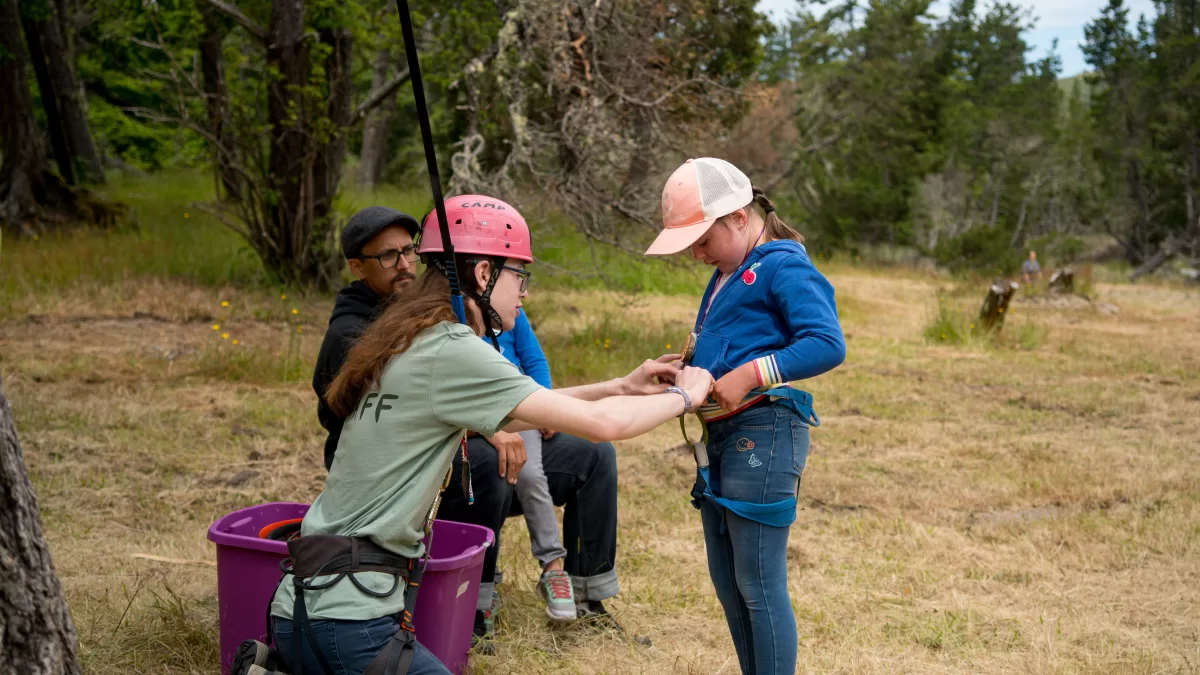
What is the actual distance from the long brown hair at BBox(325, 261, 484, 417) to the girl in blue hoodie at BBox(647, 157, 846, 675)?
0.60 m

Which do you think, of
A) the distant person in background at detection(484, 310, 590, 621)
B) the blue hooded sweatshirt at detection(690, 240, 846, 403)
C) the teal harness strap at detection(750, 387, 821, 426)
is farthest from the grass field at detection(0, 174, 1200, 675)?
the blue hooded sweatshirt at detection(690, 240, 846, 403)

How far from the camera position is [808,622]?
4066 mm

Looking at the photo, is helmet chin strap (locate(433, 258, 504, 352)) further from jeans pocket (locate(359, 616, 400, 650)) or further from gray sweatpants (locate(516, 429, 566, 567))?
gray sweatpants (locate(516, 429, 566, 567))

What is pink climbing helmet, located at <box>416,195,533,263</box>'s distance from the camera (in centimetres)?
295

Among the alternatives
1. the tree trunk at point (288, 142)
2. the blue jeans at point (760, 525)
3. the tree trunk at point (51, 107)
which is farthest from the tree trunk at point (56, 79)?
the blue jeans at point (760, 525)

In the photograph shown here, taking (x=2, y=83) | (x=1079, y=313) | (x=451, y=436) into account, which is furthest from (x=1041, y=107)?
(x=451, y=436)

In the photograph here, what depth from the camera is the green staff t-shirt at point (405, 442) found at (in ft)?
8.17

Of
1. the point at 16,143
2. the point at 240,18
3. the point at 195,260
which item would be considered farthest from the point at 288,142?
the point at 16,143

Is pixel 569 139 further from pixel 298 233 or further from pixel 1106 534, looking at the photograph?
pixel 1106 534

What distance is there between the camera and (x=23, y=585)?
2.42m

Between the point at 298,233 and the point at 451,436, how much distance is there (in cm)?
864

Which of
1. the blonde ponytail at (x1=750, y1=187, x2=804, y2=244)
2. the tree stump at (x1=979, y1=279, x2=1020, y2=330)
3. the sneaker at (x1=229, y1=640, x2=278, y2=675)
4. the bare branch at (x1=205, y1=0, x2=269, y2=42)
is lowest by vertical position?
the tree stump at (x1=979, y1=279, x2=1020, y2=330)

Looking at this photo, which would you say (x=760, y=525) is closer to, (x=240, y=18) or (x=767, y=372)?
(x=767, y=372)

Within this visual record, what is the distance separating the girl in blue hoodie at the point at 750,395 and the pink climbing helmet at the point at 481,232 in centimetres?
40
